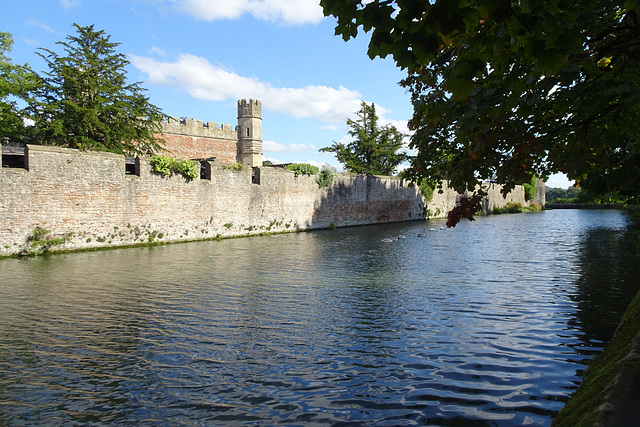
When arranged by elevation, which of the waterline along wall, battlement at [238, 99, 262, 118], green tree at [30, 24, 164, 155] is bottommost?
the waterline along wall

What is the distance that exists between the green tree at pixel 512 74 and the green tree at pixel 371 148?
34751 millimetres

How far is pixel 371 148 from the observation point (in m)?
43.0

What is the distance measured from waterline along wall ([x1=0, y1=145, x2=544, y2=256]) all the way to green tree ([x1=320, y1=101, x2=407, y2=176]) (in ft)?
47.4

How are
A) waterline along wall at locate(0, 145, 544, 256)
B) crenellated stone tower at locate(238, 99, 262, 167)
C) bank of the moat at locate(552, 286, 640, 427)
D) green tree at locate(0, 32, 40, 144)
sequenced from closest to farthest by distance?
bank of the moat at locate(552, 286, 640, 427), waterline along wall at locate(0, 145, 544, 256), green tree at locate(0, 32, 40, 144), crenellated stone tower at locate(238, 99, 262, 167)

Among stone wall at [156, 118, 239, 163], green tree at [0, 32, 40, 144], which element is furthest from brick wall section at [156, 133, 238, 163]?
green tree at [0, 32, 40, 144]

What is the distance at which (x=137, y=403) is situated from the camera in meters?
4.15

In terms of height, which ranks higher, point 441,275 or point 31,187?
point 31,187

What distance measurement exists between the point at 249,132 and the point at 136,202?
910 inches

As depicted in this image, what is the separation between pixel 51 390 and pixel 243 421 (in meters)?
2.13

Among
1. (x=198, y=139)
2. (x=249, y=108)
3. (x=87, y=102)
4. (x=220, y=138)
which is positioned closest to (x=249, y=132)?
(x=249, y=108)

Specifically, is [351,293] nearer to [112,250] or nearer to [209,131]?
[112,250]

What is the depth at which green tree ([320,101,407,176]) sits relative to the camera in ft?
141

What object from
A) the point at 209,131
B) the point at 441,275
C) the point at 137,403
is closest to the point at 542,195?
the point at 209,131

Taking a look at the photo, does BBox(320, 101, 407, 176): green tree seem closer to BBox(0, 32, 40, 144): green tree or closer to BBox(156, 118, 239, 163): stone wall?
BBox(156, 118, 239, 163): stone wall
